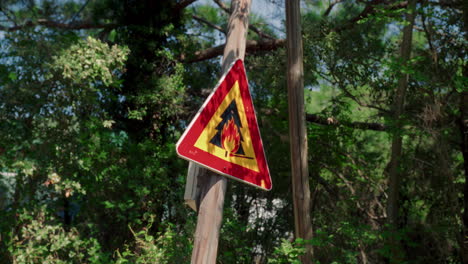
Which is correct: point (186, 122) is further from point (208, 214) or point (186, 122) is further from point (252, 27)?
point (208, 214)

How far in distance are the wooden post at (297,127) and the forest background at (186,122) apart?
38 cm

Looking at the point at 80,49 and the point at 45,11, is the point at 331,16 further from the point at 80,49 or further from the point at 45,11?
the point at 45,11

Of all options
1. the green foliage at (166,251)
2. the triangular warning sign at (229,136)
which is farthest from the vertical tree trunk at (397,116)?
the triangular warning sign at (229,136)

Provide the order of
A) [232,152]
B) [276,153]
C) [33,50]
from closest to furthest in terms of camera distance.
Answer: [232,152] → [33,50] → [276,153]

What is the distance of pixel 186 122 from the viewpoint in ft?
30.9

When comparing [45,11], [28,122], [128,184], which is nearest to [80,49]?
[28,122]

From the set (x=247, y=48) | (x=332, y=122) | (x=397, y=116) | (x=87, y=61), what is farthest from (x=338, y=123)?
(x=87, y=61)

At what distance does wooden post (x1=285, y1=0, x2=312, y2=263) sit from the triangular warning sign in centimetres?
221

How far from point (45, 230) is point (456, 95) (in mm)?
6690

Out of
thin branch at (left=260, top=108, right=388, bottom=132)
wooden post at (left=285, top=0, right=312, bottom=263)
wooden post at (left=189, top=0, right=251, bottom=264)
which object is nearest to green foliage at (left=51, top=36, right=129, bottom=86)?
wooden post at (left=285, top=0, right=312, bottom=263)

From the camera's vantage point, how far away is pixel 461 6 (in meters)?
7.02

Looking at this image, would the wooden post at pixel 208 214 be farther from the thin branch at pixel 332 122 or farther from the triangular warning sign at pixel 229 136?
the thin branch at pixel 332 122

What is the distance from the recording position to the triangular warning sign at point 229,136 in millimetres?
2699

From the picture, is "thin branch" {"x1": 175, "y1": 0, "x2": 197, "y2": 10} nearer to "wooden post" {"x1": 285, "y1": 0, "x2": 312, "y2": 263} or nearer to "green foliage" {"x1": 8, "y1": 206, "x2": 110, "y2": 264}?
"wooden post" {"x1": 285, "y1": 0, "x2": 312, "y2": 263}
